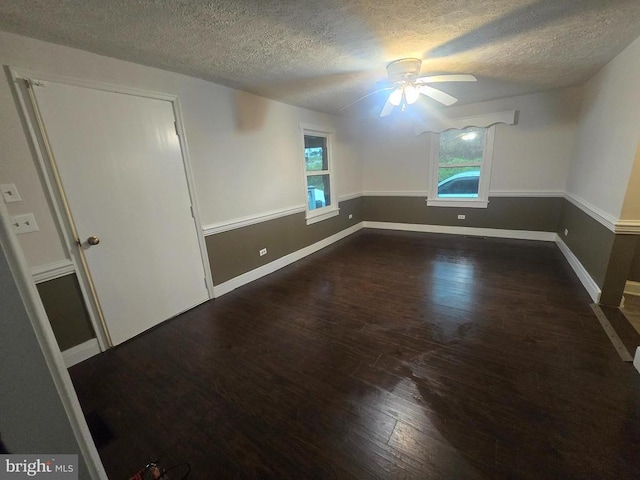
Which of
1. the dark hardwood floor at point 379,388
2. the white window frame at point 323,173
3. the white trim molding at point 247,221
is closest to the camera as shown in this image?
the dark hardwood floor at point 379,388

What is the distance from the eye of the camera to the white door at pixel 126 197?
1.95 meters

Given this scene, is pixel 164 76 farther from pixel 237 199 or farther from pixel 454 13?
pixel 454 13

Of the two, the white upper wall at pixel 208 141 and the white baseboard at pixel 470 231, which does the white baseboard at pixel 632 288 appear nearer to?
the white baseboard at pixel 470 231

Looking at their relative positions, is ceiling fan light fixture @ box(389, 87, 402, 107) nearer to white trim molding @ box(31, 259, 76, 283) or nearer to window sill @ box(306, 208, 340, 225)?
window sill @ box(306, 208, 340, 225)

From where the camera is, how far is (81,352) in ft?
6.95

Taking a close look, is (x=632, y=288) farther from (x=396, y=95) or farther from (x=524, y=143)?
(x=396, y=95)

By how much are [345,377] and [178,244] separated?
6.69 ft

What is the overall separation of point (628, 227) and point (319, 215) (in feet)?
11.7

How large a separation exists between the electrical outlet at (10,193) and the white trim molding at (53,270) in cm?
48

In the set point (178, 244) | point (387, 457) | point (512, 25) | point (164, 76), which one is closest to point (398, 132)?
point (512, 25)

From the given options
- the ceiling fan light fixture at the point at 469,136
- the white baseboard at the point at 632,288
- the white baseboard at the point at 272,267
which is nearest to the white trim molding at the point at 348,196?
the white baseboard at the point at 272,267

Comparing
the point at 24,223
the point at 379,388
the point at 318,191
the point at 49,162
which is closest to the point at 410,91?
the point at 318,191

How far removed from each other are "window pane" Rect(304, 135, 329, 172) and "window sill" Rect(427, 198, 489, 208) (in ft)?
7.41

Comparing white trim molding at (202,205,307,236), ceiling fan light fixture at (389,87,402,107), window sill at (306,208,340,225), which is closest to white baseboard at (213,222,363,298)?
window sill at (306,208,340,225)
